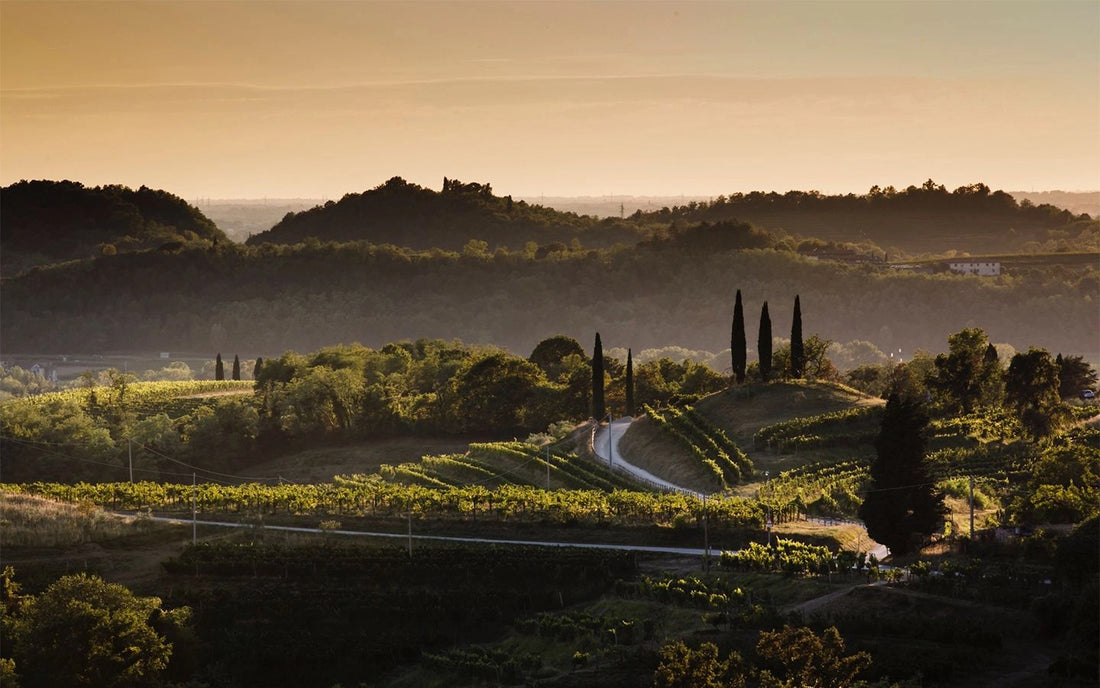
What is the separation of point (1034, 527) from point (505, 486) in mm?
23472

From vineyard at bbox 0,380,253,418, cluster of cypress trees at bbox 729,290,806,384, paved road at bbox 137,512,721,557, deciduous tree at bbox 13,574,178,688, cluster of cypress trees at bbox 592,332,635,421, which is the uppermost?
cluster of cypress trees at bbox 729,290,806,384

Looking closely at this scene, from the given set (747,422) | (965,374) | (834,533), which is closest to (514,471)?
(747,422)

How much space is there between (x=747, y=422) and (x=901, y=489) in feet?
70.9

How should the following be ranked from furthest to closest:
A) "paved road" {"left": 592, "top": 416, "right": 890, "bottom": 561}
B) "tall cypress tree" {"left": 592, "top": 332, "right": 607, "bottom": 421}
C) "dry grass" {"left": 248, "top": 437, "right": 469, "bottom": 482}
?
"dry grass" {"left": 248, "top": 437, "right": 469, "bottom": 482} < "tall cypress tree" {"left": 592, "top": 332, "right": 607, "bottom": 421} < "paved road" {"left": 592, "top": 416, "right": 890, "bottom": 561}

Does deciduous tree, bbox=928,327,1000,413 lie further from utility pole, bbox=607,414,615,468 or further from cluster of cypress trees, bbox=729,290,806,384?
utility pole, bbox=607,414,615,468

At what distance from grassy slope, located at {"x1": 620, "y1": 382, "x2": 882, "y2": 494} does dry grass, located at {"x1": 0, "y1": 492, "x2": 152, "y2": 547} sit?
2390 centimetres

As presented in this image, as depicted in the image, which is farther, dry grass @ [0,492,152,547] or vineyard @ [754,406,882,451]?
vineyard @ [754,406,882,451]

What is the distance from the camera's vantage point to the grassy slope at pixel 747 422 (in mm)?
66562

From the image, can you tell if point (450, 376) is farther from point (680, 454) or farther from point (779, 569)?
point (779, 569)

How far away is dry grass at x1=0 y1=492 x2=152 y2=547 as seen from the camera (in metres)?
61.2

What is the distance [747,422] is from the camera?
73.2m

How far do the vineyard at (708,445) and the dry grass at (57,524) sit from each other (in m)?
25.1

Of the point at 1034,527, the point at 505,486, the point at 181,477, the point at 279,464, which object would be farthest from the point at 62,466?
the point at 1034,527

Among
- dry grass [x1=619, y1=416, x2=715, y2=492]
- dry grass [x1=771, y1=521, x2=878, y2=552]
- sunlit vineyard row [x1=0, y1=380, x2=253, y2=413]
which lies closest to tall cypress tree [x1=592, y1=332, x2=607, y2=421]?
dry grass [x1=619, y1=416, x2=715, y2=492]
